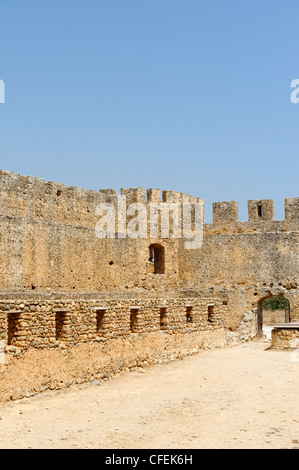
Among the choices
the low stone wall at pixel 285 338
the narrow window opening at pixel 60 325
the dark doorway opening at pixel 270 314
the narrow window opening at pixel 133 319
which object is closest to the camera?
the narrow window opening at pixel 60 325

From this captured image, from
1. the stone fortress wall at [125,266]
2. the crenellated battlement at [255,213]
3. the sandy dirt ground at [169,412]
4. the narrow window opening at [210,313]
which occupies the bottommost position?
the sandy dirt ground at [169,412]

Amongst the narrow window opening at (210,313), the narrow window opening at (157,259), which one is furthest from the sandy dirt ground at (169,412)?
the narrow window opening at (157,259)

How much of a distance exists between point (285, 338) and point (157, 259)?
19.5 feet

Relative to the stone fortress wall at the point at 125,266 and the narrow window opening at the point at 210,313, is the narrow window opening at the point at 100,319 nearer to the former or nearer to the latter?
the stone fortress wall at the point at 125,266

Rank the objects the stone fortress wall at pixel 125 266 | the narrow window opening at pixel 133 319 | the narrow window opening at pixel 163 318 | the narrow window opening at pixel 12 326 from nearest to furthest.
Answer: the narrow window opening at pixel 12 326 < the stone fortress wall at pixel 125 266 < the narrow window opening at pixel 133 319 < the narrow window opening at pixel 163 318

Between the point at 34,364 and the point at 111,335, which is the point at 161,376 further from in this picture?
the point at 34,364

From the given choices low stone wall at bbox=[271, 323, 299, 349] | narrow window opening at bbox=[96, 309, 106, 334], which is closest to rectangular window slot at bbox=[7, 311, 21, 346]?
narrow window opening at bbox=[96, 309, 106, 334]

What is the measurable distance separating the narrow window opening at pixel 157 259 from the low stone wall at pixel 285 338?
5163mm

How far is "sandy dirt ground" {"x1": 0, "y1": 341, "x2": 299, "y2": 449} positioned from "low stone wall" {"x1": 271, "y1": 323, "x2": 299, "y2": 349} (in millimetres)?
2746

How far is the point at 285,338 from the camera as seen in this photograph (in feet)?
58.6

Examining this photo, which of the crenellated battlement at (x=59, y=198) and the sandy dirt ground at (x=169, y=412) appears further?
the crenellated battlement at (x=59, y=198)

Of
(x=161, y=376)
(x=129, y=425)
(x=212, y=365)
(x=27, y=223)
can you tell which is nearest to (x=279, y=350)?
(x=212, y=365)

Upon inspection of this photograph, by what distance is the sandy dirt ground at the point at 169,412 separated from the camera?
28.8 feet

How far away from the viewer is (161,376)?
13805mm
